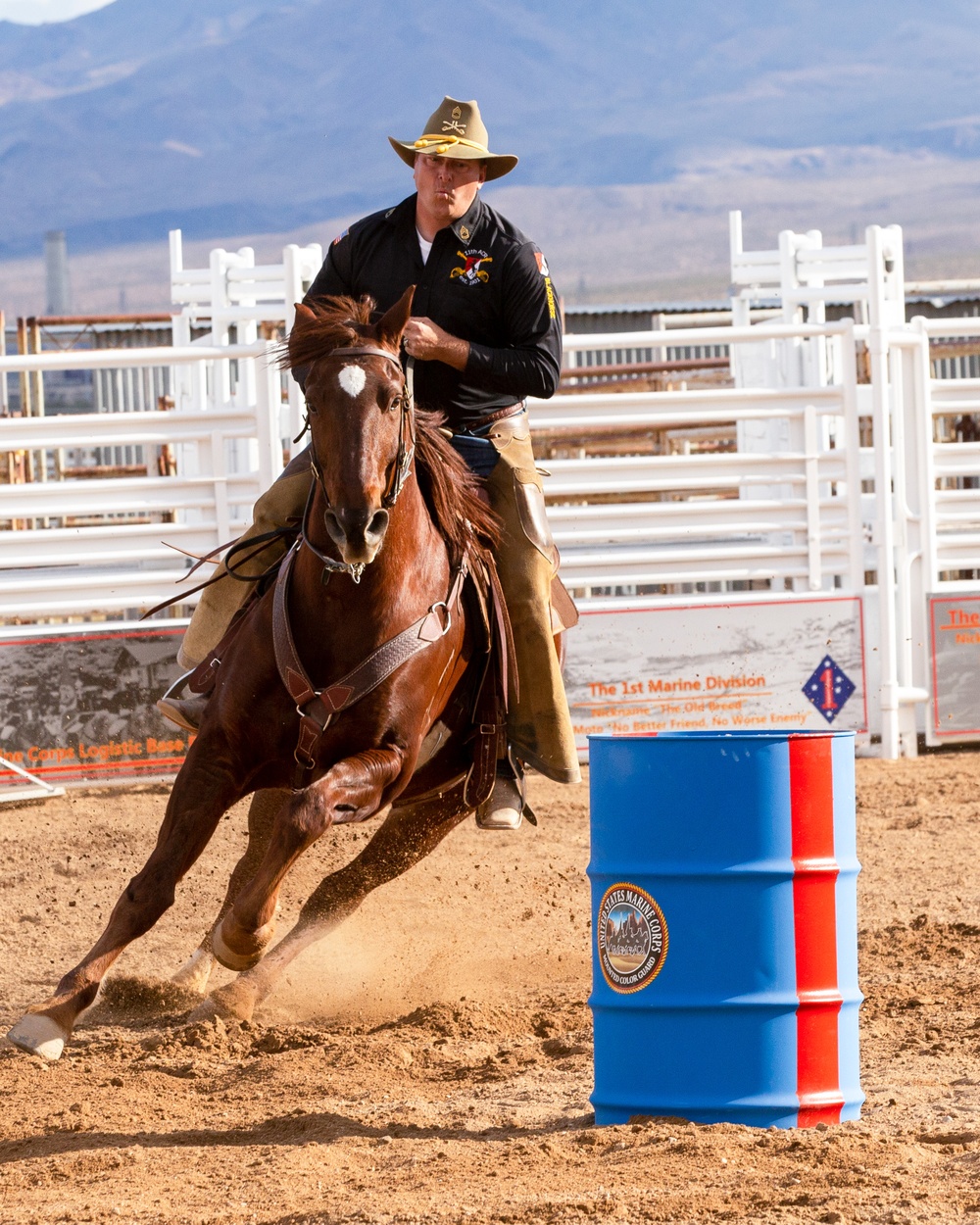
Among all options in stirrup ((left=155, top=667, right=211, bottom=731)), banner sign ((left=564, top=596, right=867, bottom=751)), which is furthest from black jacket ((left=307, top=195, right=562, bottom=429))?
banner sign ((left=564, top=596, right=867, bottom=751))

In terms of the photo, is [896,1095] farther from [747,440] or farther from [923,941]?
[747,440]

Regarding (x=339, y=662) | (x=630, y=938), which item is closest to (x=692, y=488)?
(x=339, y=662)

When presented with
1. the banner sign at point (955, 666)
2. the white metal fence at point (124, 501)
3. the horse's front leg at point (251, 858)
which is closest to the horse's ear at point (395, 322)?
the horse's front leg at point (251, 858)

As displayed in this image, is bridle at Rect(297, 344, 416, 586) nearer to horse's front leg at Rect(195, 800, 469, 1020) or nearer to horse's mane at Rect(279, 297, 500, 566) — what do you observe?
horse's mane at Rect(279, 297, 500, 566)

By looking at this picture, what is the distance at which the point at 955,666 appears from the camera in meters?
11.1

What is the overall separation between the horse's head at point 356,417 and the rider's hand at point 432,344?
0.84 ft

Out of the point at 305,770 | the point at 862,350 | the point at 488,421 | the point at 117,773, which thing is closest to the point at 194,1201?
the point at 305,770

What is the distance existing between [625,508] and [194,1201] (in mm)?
7564

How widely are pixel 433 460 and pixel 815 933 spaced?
2021mm

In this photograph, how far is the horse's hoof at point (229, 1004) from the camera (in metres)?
5.73

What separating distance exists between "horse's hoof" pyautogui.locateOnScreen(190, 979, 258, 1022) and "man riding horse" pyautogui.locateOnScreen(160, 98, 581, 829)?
2.99ft

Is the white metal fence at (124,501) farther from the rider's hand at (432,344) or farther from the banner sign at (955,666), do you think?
the rider's hand at (432,344)

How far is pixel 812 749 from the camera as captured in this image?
4.21 metres

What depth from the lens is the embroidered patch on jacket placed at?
585 cm
